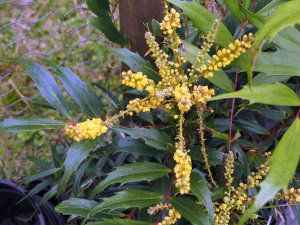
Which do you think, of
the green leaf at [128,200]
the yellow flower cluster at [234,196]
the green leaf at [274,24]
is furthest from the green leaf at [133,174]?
the green leaf at [274,24]

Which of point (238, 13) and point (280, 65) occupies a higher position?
point (238, 13)

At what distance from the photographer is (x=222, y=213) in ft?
2.54

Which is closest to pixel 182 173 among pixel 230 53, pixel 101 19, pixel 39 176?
pixel 230 53

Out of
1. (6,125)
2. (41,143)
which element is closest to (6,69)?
(41,143)

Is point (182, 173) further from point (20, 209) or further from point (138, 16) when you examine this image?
point (20, 209)

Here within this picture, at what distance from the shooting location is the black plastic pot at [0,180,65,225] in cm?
114

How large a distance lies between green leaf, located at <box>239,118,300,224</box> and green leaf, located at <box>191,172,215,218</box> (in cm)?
10

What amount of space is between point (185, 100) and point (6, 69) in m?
1.44

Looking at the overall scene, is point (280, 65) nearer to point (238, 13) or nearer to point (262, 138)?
point (238, 13)

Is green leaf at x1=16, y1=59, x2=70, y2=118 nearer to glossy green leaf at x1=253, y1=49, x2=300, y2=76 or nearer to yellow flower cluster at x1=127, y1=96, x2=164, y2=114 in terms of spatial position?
yellow flower cluster at x1=127, y1=96, x2=164, y2=114

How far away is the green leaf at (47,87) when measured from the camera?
0.84 m

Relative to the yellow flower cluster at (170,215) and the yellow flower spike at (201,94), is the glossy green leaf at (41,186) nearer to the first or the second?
the yellow flower cluster at (170,215)

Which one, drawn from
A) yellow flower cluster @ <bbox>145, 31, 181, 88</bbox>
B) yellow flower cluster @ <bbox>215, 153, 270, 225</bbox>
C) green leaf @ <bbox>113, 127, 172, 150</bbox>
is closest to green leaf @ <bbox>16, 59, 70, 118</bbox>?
green leaf @ <bbox>113, 127, 172, 150</bbox>

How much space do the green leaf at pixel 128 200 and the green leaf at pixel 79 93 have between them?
0.21 m
